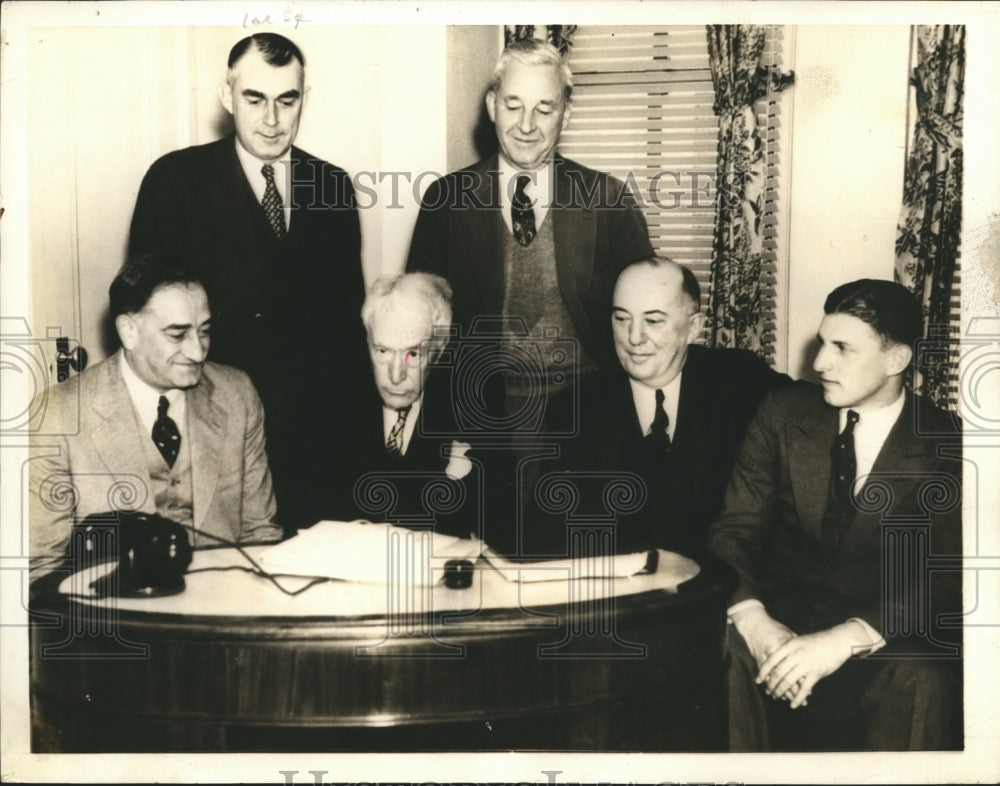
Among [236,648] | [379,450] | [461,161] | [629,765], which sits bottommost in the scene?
[629,765]

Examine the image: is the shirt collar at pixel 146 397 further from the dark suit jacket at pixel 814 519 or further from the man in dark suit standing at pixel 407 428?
the dark suit jacket at pixel 814 519

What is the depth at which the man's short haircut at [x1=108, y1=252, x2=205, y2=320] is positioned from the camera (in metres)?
2.58

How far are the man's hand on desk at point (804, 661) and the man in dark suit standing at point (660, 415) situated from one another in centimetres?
34

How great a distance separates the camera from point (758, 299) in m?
2.63

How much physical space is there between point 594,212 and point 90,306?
1.32 m

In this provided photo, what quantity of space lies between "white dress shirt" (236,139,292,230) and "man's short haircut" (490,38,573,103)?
570 mm

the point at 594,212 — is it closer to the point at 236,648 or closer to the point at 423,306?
the point at 423,306

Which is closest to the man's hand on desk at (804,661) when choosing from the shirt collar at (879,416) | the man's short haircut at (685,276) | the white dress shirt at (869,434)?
the white dress shirt at (869,434)

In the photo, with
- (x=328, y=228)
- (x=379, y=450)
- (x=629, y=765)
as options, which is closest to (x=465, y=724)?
(x=629, y=765)

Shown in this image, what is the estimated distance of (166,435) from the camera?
2.59 meters

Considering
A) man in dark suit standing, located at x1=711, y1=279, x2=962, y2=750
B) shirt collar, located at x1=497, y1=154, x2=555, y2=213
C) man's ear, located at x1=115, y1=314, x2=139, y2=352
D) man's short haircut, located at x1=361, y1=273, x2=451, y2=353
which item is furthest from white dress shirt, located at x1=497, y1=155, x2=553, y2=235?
man's ear, located at x1=115, y1=314, x2=139, y2=352

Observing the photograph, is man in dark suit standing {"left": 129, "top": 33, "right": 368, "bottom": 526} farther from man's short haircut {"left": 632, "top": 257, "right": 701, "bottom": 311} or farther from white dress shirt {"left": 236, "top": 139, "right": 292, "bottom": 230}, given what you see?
man's short haircut {"left": 632, "top": 257, "right": 701, "bottom": 311}

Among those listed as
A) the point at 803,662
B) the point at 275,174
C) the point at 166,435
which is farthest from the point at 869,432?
the point at 166,435

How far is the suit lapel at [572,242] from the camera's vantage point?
2.62 metres
